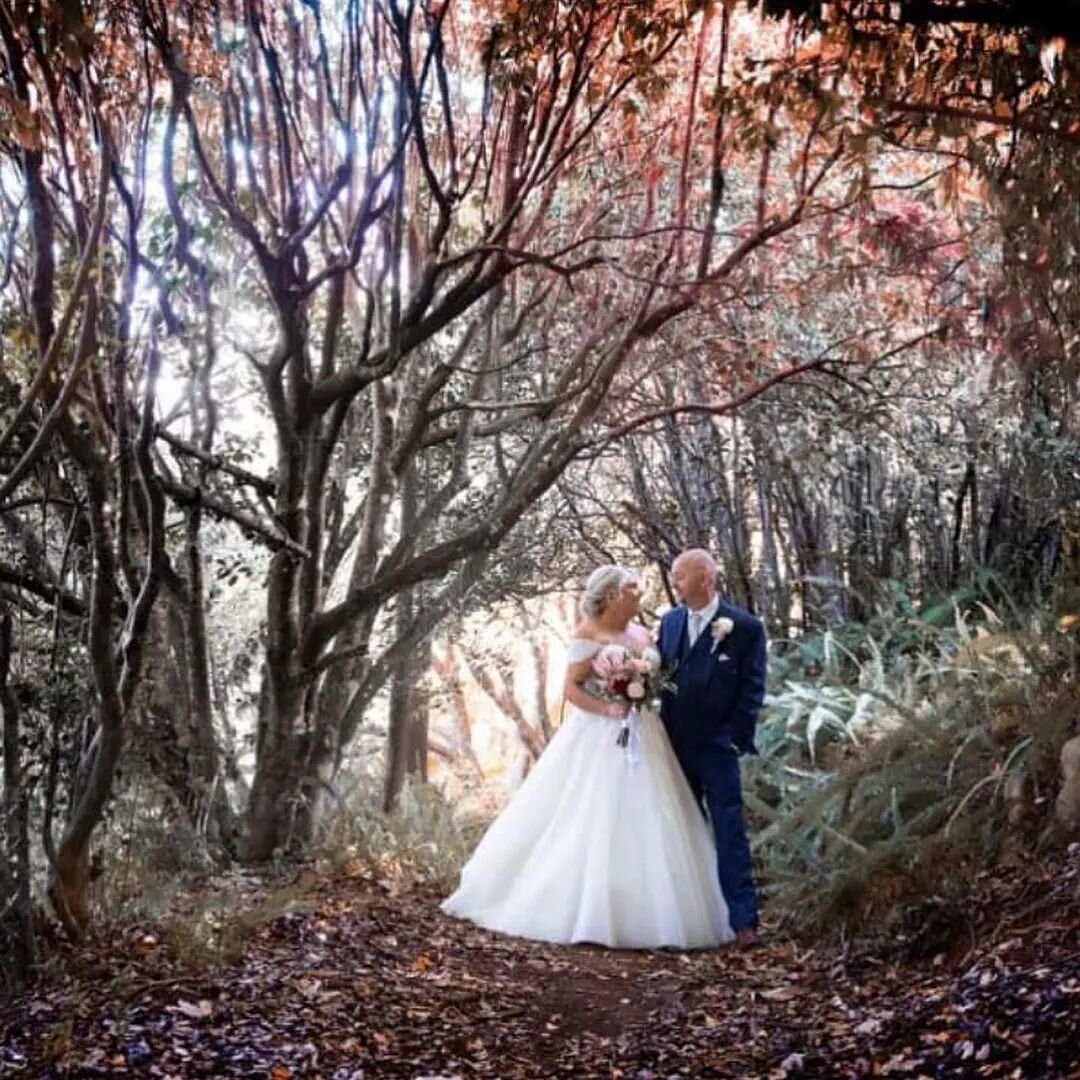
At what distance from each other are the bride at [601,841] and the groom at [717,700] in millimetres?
162

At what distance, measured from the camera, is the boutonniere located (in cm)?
674

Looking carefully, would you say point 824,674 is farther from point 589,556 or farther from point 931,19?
point 931,19

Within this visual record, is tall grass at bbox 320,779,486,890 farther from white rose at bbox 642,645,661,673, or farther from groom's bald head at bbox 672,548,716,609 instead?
groom's bald head at bbox 672,548,716,609

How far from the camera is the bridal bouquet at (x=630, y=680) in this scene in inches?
271

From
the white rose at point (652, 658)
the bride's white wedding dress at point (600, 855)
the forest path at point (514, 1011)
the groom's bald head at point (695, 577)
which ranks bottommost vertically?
the forest path at point (514, 1011)

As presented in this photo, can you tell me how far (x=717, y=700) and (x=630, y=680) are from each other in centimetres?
44

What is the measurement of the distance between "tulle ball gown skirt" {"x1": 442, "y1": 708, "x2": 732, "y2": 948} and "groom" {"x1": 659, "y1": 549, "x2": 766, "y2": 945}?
0.16 m

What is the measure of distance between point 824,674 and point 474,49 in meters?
4.33

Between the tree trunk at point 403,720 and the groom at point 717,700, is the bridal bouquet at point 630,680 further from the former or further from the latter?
the tree trunk at point 403,720

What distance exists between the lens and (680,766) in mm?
7070

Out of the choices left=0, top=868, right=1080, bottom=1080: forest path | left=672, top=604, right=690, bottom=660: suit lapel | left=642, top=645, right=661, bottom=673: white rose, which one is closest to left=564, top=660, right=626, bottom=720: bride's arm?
left=642, top=645, right=661, bottom=673: white rose

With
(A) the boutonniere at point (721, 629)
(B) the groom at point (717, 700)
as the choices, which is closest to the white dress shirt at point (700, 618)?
(B) the groom at point (717, 700)

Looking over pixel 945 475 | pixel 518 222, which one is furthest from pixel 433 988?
pixel 945 475

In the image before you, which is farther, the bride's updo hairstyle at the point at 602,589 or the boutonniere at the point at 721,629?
the bride's updo hairstyle at the point at 602,589
